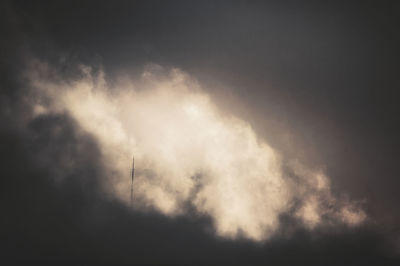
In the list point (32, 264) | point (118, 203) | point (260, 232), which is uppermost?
point (118, 203)

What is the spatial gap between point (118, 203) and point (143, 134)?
19.0ft

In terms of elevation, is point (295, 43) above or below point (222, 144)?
above

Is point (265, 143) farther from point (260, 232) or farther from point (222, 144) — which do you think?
point (260, 232)

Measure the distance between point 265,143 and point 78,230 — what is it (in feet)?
52.9

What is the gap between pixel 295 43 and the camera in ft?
83.0

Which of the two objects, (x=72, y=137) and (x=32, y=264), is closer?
(x=32, y=264)

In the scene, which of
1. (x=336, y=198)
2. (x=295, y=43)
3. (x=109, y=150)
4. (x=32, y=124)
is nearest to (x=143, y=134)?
(x=109, y=150)

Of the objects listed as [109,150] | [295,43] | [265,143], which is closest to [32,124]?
[109,150]

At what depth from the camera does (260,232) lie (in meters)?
25.4

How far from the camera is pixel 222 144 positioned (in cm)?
2570

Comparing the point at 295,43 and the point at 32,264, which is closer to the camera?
the point at 32,264

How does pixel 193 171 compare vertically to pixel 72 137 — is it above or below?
below

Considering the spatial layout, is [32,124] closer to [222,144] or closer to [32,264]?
[32,264]

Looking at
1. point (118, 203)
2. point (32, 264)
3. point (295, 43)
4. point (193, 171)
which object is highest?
point (295, 43)
